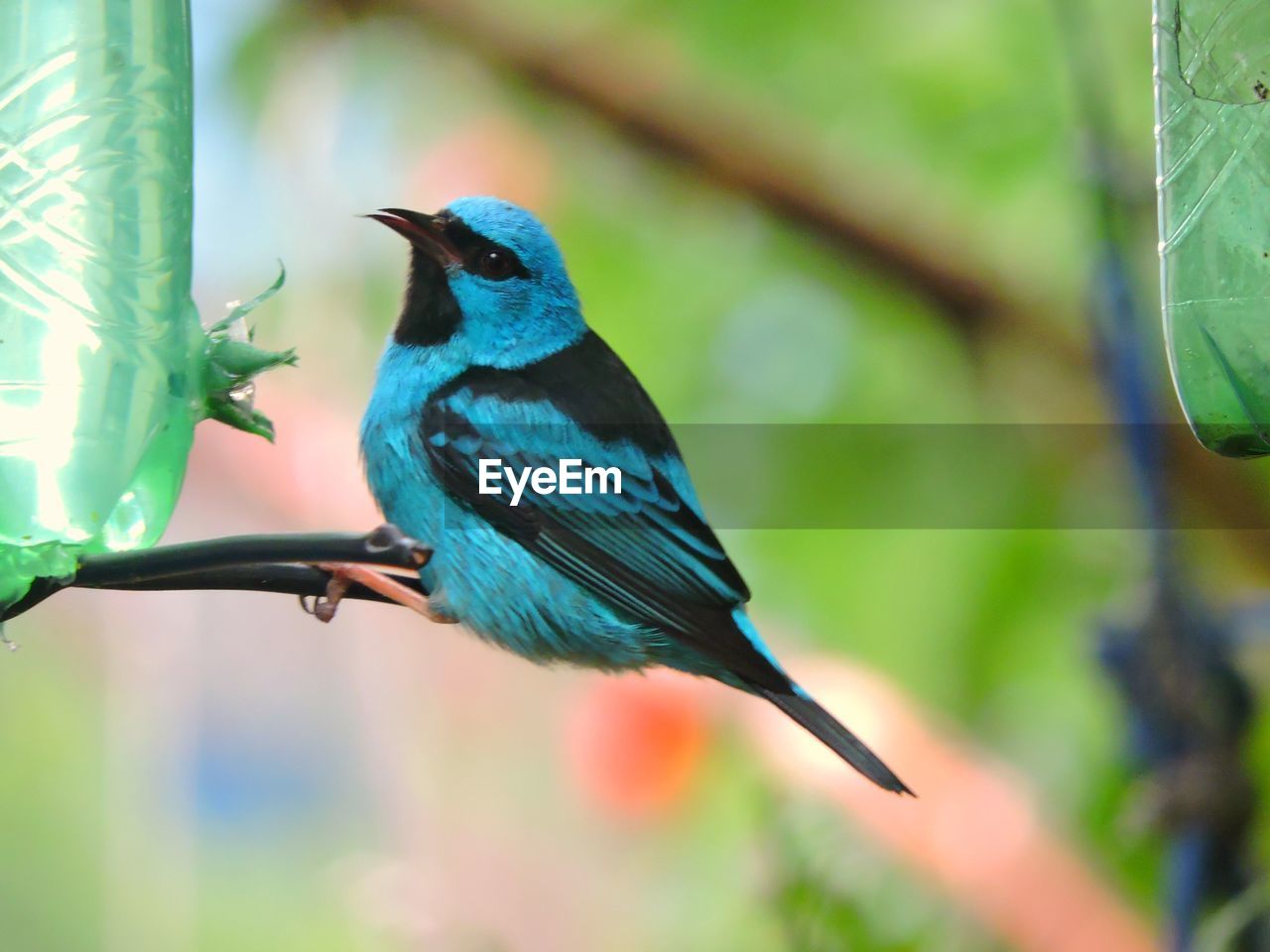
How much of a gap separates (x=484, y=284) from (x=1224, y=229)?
1.39 meters

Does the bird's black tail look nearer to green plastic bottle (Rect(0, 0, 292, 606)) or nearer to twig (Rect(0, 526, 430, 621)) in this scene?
twig (Rect(0, 526, 430, 621))

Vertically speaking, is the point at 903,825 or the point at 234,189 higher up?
the point at 234,189

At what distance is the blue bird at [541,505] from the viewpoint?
249cm

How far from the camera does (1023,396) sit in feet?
15.4

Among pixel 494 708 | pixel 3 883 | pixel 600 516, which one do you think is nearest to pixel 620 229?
pixel 494 708

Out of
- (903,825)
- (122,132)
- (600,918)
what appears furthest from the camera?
(600,918)

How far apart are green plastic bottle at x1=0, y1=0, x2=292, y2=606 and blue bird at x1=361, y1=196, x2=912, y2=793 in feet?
1.34

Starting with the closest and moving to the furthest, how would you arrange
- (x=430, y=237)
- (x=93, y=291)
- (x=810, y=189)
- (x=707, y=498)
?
(x=93, y=291)
(x=430, y=237)
(x=810, y=189)
(x=707, y=498)

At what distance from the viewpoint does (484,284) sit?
283cm

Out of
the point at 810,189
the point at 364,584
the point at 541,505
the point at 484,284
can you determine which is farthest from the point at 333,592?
the point at 810,189

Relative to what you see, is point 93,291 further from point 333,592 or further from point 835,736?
point 835,736

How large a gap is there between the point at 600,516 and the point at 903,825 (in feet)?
6.55

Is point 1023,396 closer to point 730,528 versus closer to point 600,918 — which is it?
point 730,528

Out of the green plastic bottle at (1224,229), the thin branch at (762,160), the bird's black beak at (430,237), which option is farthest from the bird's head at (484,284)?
the thin branch at (762,160)
